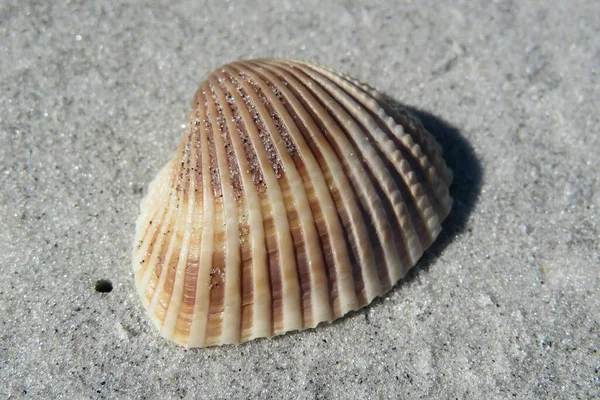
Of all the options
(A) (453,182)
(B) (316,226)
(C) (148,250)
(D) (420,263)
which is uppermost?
(B) (316,226)

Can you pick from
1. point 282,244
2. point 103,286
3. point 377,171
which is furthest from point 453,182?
point 103,286

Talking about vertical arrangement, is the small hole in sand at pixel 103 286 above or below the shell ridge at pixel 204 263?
below

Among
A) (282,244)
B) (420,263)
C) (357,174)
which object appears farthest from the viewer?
(420,263)

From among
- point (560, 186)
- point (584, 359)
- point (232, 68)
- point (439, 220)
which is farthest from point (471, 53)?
point (584, 359)

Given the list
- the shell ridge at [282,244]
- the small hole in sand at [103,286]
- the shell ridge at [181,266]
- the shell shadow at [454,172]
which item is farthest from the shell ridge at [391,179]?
the small hole in sand at [103,286]

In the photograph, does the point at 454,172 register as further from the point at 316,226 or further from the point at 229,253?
the point at 229,253

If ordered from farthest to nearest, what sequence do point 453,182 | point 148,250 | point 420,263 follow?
point 453,182, point 420,263, point 148,250

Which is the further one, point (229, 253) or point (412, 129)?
point (412, 129)

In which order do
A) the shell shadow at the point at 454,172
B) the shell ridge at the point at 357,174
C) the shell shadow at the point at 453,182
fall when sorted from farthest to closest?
the shell shadow at the point at 454,172 → the shell shadow at the point at 453,182 → the shell ridge at the point at 357,174

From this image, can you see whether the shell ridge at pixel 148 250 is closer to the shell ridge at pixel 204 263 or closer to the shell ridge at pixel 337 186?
the shell ridge at pixel 204 263
